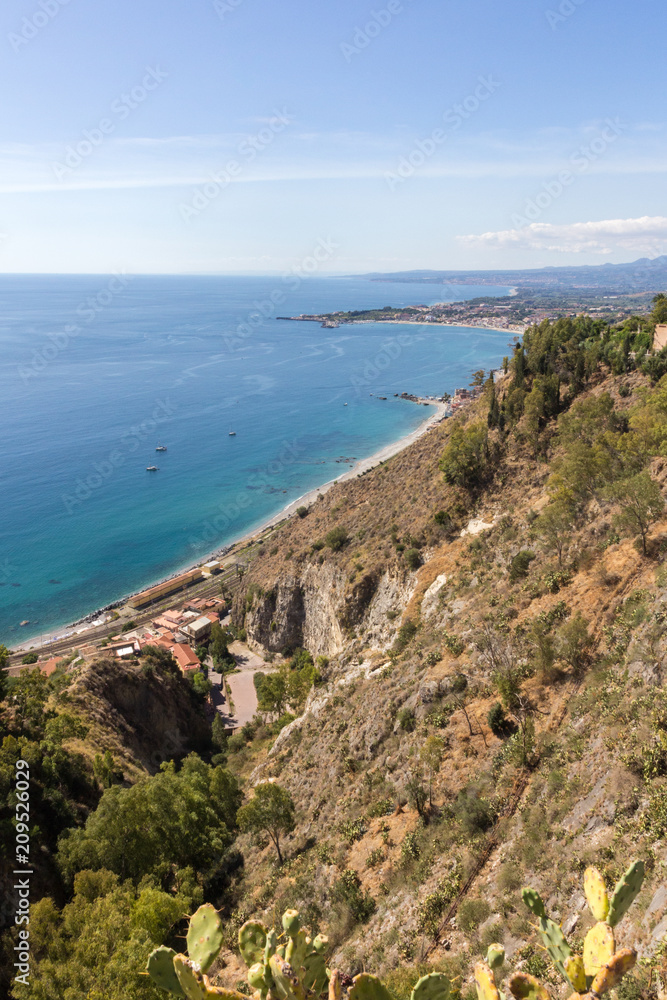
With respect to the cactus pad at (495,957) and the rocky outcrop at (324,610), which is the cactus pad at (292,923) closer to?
the cactus pad at (495,957)

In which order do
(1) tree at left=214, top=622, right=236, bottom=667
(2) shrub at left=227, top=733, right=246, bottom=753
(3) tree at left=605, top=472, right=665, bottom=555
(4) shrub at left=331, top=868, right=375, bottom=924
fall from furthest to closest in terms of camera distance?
(1) tree at left=214, top=622, right=236, bottom=667 < (2) shrub at left=227, top=733, right=246, bottom=753 < (3) tree at left=605, top=472, right=665, bottom=555 < (4) shrub at left=331, top=868, right=375, bottom=924

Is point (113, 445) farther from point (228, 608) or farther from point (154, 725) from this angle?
point (154, 725)

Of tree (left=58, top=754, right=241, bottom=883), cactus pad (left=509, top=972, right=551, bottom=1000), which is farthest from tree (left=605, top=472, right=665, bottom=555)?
tree (left=58, top=754, right=241, bottom=883)

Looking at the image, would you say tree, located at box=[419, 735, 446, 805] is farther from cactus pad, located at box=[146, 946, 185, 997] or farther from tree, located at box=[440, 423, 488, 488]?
tree, located at box=[440, 423, 488, 488]

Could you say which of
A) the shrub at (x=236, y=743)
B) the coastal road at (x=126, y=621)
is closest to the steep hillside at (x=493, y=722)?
the shrub at (x=236, y=743)

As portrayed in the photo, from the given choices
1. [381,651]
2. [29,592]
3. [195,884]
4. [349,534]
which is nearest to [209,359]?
[29,592]

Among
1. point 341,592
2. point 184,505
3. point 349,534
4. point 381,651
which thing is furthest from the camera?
point 184,505
